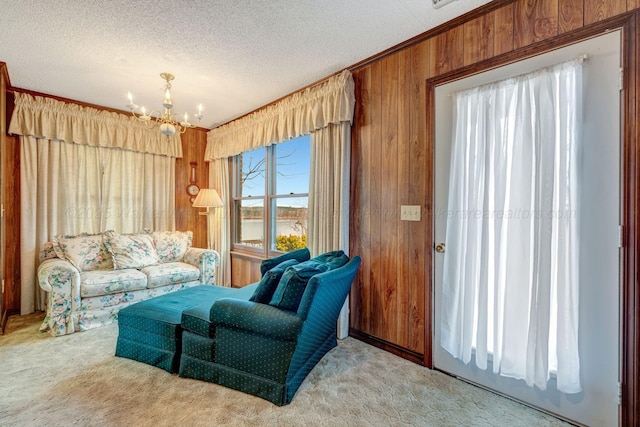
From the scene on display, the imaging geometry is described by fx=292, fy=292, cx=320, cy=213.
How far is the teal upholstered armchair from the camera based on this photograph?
1.77 m

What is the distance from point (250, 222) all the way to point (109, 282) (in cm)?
190

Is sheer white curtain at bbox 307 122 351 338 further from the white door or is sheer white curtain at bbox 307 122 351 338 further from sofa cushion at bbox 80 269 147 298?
sofa cushion at bbox 80 269 147 298

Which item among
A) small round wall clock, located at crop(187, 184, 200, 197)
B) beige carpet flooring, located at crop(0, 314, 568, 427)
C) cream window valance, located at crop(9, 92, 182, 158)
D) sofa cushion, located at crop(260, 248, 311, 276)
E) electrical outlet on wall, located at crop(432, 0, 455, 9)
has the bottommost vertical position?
beige carpet flooring, located at crop(0, 314, 568, 427)

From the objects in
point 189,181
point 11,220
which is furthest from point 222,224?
point 11,220

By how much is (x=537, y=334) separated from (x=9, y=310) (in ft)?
16.4

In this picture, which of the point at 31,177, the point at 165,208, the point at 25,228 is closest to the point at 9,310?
the point at 25,228

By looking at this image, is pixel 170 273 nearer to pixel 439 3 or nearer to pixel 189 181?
pixel 189 181

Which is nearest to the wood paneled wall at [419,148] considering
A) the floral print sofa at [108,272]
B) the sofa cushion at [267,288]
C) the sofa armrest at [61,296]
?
the sofa cushion at [267,288]

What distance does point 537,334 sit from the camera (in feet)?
5.59

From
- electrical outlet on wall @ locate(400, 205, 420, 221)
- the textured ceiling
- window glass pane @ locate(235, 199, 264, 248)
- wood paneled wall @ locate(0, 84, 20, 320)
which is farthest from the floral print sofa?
electrical outlet on wall @ locate(400, 205, 420, 221)

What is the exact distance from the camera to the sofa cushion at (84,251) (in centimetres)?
317

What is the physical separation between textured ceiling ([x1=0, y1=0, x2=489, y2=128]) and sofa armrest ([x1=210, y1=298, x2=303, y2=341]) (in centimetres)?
199

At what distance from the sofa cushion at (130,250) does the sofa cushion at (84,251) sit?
10 cm

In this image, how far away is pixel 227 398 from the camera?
183 centimetres
